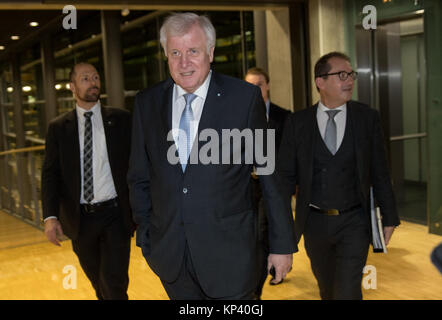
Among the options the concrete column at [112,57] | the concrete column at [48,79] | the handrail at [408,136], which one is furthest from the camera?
the concrete column at [112,57]

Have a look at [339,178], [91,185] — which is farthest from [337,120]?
[91,185]

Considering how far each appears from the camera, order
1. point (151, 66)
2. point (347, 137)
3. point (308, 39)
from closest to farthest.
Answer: point (347, 137) < point (308, 39) < point (151, 66)

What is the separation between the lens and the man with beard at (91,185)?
11.6 ft

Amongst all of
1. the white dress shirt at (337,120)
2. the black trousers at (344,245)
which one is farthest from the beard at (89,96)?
the black trousers at (344,245)

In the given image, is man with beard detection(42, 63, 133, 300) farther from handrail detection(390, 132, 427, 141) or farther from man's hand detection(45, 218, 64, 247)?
handrail detection(390, 132, 427, 141)

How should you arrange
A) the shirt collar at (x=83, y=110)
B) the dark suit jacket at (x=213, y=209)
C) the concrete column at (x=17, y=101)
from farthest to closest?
the concrete column at (x=17, y=101), the shirt collar at (x=83, y=110), the dark suit jacket at (x=213, y=209)

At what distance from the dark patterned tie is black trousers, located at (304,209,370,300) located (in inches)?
53.6

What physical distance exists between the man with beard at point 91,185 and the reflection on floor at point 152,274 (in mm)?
1149

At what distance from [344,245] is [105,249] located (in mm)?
1491

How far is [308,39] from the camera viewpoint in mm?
7559

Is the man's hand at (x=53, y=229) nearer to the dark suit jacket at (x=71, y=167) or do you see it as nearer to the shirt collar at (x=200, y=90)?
the dark suit jacket at (x=71, y=167)

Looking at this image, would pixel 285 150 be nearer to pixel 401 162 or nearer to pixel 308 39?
pixel 308 39

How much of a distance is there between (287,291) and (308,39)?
399cm
